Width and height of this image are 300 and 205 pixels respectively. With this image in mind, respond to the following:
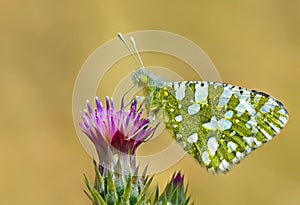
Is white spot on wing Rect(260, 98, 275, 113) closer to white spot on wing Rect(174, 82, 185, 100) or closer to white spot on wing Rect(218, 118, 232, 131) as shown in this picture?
white spot on wing Rect(218, 118, 232, 131)

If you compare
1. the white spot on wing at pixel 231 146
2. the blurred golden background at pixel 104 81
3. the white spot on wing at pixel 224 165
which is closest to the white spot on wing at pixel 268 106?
the white spot on wing at pixel 231 146

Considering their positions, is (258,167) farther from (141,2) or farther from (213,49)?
(141,2)

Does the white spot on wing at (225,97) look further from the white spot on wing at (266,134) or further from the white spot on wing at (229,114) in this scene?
the white spot on wing at (266,134)

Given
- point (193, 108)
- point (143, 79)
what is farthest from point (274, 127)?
point (143, 79)

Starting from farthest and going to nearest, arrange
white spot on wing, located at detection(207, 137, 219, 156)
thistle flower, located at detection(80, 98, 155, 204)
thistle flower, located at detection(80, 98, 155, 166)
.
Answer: white spot on wing, located at detection(207, 137, 219, 156)
thistle flower, located at detection(80, 98, 155, 166)
thistle flower, located at detection(80, 98, 155, 204)

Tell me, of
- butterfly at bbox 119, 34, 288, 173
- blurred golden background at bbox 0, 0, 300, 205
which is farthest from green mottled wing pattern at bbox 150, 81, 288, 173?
blurred golden background at bbox 0, 0, 300, 205

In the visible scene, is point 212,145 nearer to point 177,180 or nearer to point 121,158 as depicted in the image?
point 177,180
